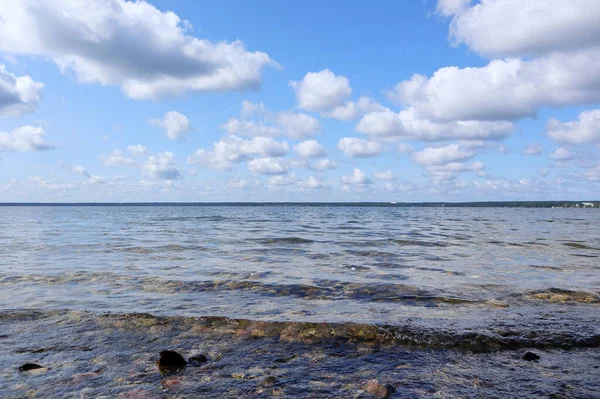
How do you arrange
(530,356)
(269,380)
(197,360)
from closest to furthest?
1. (269,380)
2. (197,360)
3. (530,356)

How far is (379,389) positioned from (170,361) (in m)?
2.80

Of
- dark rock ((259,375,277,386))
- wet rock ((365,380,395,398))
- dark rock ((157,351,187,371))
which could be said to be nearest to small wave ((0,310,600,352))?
dark rock ((157,351,187,371))

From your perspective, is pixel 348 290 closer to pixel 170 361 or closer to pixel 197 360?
pixel 197 360

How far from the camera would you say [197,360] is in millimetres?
5613

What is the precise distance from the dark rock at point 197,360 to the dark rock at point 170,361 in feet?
0.36

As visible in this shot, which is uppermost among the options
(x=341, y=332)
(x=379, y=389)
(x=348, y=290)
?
(x=379, y=389)

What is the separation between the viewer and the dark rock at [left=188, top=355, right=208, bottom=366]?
18.1ft

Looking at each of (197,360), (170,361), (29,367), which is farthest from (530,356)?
(29,367)

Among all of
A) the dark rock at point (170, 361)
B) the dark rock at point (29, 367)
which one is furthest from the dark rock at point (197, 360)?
the dark rock at point (29, 367)

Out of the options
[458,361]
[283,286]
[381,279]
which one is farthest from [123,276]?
[458,361]

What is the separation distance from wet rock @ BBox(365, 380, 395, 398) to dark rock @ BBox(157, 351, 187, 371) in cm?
252

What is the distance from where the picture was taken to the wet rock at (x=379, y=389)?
4536 millimetres

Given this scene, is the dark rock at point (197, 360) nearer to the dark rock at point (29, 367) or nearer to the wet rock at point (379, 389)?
the dark rock at point (29, 367)

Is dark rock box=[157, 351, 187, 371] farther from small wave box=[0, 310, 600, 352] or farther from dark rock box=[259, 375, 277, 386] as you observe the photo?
small wave box=[0, 310, 600, 352]
